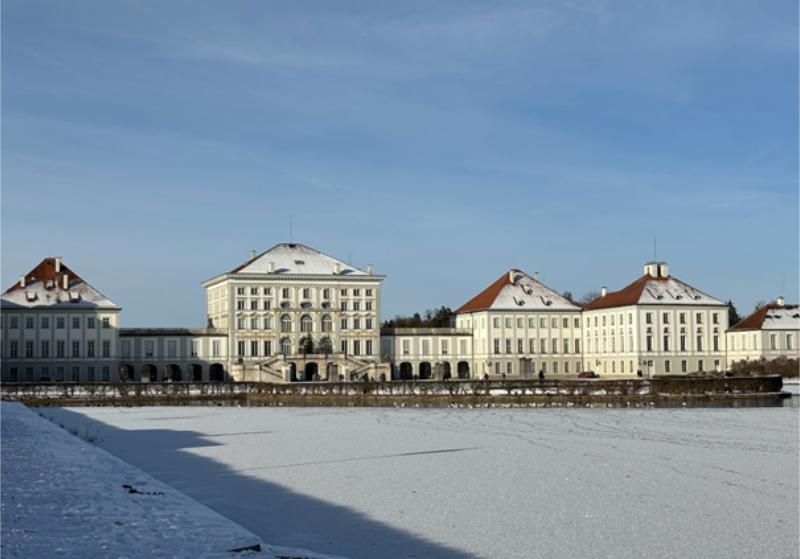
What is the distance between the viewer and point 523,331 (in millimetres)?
85688

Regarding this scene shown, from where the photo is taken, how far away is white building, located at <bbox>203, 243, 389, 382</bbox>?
259 ft

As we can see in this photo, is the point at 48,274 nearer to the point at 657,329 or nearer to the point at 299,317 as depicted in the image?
the point at 299,317

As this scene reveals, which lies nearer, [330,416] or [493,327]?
[330,416]

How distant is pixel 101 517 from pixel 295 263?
7124cm

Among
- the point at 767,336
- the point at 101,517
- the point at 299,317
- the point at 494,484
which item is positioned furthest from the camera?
the point at 767,336

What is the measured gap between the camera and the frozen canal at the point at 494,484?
1227 cm

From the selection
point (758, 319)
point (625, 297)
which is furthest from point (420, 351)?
point (758, 319)

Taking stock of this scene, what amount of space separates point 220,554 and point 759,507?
25.7ft

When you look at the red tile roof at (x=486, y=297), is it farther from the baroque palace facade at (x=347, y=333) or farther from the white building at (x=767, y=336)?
the white building at (x=767, y=336)

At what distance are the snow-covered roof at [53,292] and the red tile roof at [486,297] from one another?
28686mm

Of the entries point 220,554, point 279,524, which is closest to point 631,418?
point 279,524

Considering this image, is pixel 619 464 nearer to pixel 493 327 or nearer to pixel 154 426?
pixel 154 426

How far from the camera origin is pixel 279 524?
13250mm

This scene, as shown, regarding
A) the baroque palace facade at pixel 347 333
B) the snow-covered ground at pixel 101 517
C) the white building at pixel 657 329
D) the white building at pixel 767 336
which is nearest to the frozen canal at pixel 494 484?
the snow-covered ground at pixel 101 517
